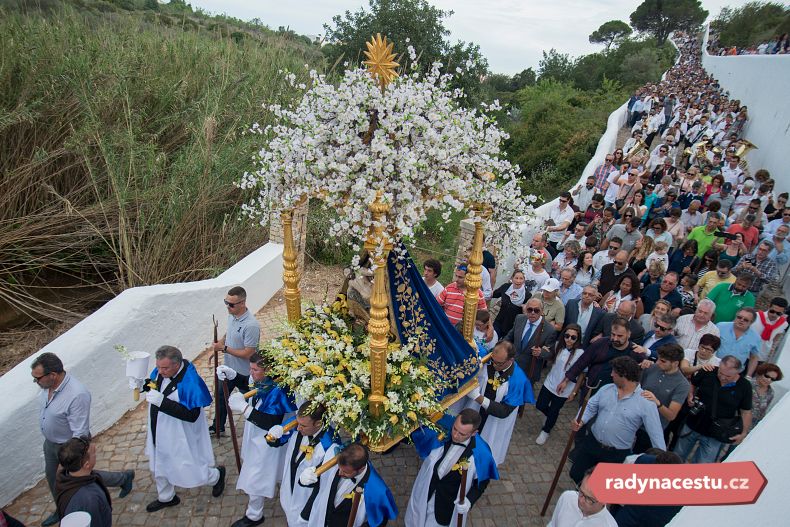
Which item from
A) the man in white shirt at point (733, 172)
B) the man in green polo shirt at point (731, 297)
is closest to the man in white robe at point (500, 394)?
the man in green polo shirt at point (731, 297)

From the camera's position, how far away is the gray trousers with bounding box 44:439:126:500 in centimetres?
432

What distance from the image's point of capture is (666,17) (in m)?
64.1

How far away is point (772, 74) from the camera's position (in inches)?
702

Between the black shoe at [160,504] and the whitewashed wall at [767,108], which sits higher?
the whitewashed wall at [767,108]

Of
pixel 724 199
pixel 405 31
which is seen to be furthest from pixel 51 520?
pixel 405 31

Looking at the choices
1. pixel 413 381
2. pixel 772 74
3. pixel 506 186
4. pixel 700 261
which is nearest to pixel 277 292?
pixel 413 381

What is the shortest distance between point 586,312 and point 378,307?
3727mm

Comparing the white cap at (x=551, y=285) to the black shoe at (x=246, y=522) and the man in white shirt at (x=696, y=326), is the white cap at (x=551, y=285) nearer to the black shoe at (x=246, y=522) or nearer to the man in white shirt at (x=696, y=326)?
the man in white shirt at (x=696, y=326)

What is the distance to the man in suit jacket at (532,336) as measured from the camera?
19.5 feet

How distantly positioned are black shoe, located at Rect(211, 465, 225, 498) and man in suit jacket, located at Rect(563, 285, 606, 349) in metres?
4.59

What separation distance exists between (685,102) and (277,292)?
18535mm

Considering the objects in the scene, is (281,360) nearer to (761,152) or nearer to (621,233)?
(621,233)

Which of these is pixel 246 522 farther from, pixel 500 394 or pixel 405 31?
pixel 405 31

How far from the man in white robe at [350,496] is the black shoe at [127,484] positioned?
203 centimetres
